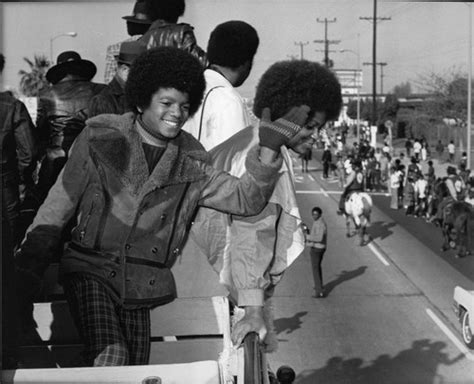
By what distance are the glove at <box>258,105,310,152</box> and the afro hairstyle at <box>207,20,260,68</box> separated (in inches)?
Result: 24.2

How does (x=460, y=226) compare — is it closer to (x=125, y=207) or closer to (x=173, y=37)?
(x=173, y=37)

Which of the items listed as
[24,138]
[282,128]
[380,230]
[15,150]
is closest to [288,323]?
[24,138]

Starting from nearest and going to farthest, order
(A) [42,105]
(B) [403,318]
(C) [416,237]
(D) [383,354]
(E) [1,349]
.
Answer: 1. (E) [1,349]
2. (A) [42,105]
3. (D) [383,354]
4. (B) [403,318]
5. (C) [416,237]

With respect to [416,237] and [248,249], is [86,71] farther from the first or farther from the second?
[416,237]

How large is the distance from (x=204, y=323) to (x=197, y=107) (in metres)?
0.78

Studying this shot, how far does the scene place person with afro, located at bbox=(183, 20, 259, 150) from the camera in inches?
127

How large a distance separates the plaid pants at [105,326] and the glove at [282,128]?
746 mm

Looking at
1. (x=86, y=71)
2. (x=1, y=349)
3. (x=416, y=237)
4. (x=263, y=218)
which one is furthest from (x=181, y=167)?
(x=416, y=237)

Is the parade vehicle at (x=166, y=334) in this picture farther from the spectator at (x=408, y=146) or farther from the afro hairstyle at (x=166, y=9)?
the spectator at (x=408, y=146)

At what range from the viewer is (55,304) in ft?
10.4

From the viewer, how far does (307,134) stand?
271cm

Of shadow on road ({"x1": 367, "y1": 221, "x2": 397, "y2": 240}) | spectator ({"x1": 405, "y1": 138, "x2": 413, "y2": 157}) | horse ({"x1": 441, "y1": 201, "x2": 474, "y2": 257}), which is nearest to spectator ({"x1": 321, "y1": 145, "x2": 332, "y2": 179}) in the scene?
spectator ({"x1": 405, "y1": 138, "x2": 413, "y2": 157})

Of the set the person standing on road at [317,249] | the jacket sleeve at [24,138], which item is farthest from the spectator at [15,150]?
the person standing on road at [317,249]

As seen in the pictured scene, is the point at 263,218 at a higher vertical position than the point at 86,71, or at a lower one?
lower
